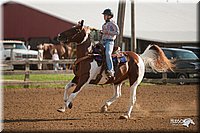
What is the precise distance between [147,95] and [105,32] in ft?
18.5

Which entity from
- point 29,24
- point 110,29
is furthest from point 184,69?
point 29,24

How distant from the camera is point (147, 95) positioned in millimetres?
14984

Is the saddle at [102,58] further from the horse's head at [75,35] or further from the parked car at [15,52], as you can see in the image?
the parked car at [15,52]

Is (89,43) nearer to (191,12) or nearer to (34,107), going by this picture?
(34,107)

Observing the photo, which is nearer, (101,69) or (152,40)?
(101,69)

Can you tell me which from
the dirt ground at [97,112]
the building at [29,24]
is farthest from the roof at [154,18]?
the dirt ground at [97,112]

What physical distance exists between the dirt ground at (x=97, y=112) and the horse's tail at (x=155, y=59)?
1.17m

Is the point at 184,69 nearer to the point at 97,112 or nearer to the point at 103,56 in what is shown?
the point at 97,112

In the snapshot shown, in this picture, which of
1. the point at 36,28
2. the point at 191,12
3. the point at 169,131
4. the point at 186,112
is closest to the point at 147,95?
the point at 186,112

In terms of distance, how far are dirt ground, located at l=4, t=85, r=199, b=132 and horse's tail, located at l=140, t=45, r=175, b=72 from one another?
1168 mm

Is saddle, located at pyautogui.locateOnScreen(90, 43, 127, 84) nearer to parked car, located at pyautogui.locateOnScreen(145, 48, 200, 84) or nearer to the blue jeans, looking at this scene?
the blue jeans

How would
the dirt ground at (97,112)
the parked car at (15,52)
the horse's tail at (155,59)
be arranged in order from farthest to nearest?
the parked car at (15,52) < the horse's tail at (155,59) < the dirt ground at (97,112)

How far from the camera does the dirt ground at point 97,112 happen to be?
848 centimetres

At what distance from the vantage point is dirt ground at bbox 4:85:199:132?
8.48m
